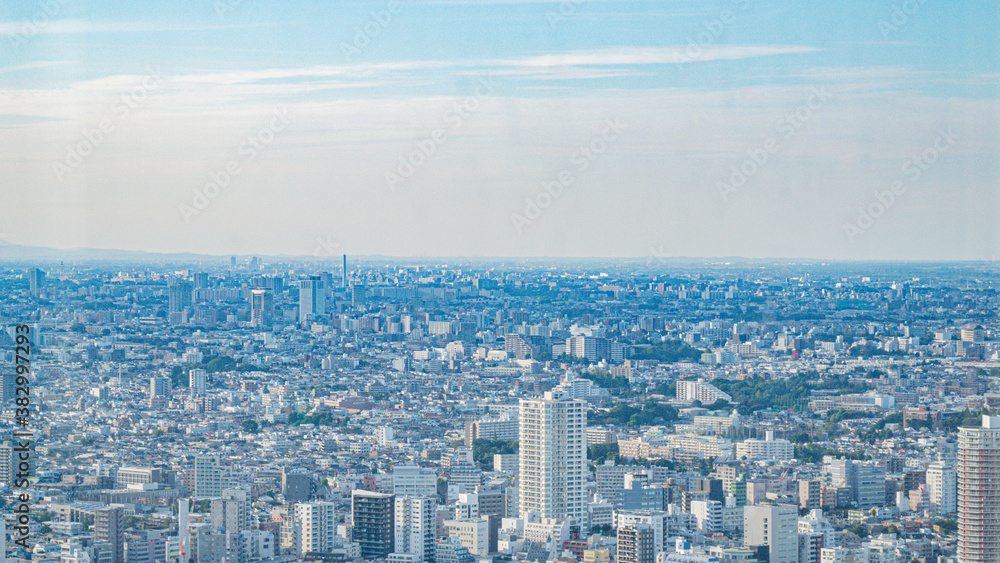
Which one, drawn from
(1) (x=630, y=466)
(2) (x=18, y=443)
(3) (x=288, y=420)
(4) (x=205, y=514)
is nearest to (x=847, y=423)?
(1) (x=630, y=466)

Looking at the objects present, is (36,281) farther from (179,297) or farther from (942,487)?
(179,297)

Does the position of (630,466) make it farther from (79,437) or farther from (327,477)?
(79,437)

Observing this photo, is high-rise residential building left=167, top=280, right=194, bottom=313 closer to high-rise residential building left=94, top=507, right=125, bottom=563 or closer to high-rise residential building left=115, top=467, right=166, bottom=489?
high-rise residential building left=115, top=467, right=166, bottom=489

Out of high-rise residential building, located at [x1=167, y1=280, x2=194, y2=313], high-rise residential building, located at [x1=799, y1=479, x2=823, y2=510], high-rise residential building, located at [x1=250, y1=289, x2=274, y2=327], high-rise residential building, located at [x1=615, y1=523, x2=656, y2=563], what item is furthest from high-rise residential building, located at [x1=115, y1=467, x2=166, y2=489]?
high-rise residential building, located at [x1=250, y1=289, x2=274, y2=327]

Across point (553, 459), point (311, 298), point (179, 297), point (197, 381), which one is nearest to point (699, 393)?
point (197, 381)

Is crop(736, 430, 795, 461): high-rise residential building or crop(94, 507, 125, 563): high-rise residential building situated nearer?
crop(94, 507, 125, 563): high-rise residential building

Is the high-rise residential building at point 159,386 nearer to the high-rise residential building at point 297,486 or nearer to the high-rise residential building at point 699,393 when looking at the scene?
the high-rise residential building at point 297,486
